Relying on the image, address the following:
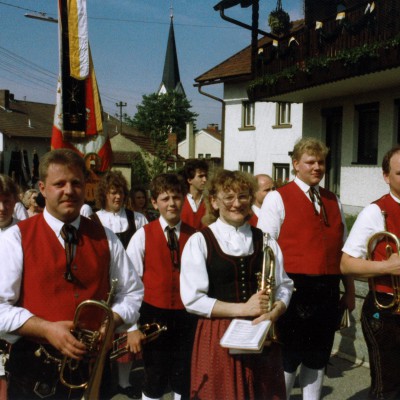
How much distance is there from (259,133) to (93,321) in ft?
65.8

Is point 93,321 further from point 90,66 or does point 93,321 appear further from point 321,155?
point 90,66

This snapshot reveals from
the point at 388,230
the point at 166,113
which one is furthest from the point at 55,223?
the point at 166,113

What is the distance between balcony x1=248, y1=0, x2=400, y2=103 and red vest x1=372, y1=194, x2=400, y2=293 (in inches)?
304

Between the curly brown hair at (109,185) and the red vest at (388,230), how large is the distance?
3299 mm

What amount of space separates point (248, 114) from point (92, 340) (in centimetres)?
2106

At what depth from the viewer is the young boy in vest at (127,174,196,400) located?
12.4 ft

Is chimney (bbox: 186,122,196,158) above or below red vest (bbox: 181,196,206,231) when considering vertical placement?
above

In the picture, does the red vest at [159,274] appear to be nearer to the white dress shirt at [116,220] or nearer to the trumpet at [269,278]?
the trumpet at [269,278]

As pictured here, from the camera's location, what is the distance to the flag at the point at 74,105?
7246 millimetres

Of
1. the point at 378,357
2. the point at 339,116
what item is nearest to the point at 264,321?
the point at 378,357

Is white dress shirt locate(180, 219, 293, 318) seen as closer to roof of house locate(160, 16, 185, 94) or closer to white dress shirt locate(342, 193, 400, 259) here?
white dress shirt locate(342, 193, 400, 259)

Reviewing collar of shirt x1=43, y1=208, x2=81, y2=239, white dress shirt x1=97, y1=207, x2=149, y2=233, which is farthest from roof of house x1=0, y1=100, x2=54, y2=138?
collar of shirt x1=43, y1=208, x2=81, y2=239

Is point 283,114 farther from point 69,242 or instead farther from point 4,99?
point 4,99

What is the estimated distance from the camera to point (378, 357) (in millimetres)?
3102
